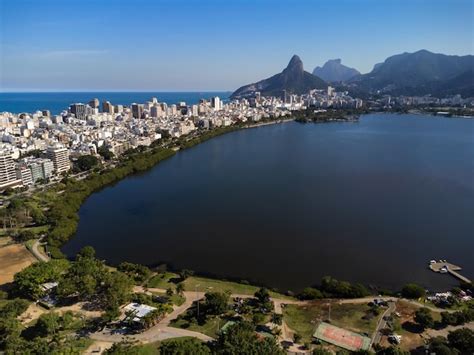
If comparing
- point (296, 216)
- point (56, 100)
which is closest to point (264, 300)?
point (296, 216)

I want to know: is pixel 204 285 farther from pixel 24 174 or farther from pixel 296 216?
pixel 24 174

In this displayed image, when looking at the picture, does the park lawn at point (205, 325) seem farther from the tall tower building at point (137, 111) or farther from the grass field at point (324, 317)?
the tall tower building at point (137, 111)

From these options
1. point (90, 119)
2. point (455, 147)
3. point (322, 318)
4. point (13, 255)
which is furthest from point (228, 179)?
point (90, 119)

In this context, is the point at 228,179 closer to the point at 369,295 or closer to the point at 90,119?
Result: the point at 369,295

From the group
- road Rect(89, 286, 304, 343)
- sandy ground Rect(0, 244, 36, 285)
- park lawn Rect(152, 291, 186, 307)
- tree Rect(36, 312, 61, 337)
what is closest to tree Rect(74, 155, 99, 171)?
sandy ground Rect(0, 244, 36, 285)

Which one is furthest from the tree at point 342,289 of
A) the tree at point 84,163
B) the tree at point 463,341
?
the tree at point 84,163

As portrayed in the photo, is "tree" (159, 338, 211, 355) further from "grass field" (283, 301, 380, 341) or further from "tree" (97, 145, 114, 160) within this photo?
"tree" (97, 145, 114, 160)
